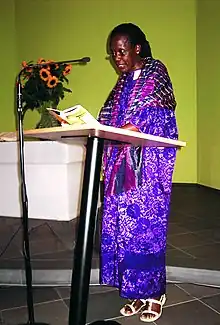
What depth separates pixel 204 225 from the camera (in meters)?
2.81

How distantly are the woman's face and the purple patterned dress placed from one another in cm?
5

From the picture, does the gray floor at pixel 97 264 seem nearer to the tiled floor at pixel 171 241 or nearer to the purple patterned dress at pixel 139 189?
the tiled floor at pixel 171 241

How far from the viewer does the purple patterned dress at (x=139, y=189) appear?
1319 millimetres

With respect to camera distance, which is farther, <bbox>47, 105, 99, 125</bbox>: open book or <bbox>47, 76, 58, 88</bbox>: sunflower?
<bbox>47, 76, 58, 88</bbox>: sunflower

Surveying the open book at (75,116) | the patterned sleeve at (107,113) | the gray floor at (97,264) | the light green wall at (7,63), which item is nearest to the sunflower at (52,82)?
the gray floor at (97,264)

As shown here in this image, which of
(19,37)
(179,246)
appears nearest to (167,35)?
(19,37)

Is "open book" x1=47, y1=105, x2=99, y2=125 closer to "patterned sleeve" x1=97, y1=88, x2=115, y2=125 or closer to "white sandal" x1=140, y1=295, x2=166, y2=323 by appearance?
"patterned sleeve" x1=97, y1=88, x2=115, y2=125

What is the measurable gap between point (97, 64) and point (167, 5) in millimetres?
1161

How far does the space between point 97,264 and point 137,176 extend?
921mm

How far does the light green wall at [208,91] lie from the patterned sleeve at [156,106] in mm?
2946

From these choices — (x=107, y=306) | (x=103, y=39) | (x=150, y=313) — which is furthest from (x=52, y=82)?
(x=103, y=39)

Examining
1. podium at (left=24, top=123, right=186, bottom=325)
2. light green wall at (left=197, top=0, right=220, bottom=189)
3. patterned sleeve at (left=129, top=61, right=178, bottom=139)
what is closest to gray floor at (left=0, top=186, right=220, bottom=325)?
podium at (left=24, top=123, right=186, bottom=325)

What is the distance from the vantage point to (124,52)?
1304 mm

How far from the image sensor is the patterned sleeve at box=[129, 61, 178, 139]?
50.3 inches
